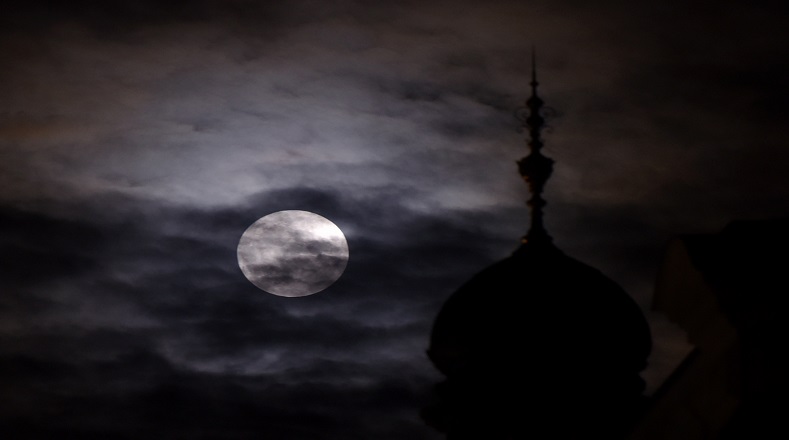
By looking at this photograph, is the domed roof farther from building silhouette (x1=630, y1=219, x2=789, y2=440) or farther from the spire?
building silhouette (x1=630, y1=219, x2=789, y2=440)

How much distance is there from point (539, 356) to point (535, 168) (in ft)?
26.6

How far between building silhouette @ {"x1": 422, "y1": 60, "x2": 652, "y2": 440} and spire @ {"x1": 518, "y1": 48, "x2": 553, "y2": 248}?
10.6ft

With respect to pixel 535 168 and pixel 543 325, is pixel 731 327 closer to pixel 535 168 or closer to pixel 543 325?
pixel 543 325

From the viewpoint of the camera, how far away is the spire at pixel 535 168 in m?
32.9

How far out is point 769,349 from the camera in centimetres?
310

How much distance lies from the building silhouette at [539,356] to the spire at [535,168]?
3226 millimetres

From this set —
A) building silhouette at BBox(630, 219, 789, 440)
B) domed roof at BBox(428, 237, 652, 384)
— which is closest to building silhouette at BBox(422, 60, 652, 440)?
domed roof at BBox(428, 237, 652, 384)

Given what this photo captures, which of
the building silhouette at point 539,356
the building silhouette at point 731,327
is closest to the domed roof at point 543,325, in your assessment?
the building silhouette at point 539,356

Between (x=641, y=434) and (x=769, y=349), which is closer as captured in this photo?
(x=769, y=349)

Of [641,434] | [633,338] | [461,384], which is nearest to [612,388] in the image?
[633,338]

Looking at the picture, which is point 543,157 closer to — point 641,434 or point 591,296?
point 591,296

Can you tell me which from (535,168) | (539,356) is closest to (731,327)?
(539,356)

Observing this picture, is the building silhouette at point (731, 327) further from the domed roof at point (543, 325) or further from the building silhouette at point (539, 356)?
the domed roof at point (543, 325)

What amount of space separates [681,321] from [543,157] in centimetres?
3176
